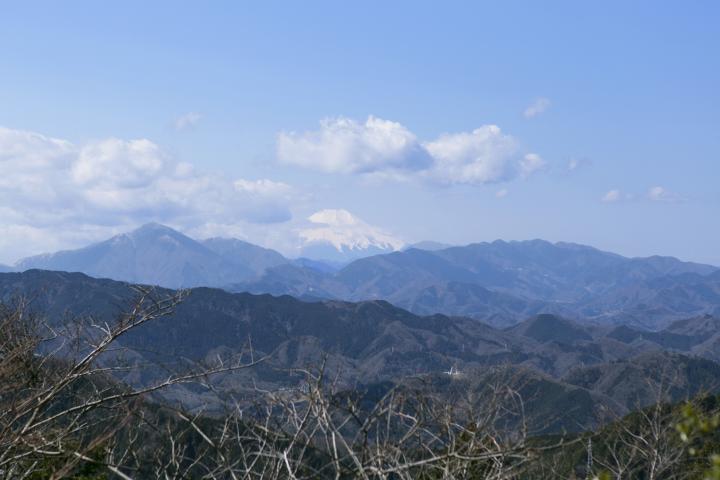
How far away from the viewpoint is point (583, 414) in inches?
6304

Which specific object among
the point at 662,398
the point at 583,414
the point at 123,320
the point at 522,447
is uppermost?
the point at 123,320

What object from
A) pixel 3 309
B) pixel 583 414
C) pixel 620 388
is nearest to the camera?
pixel 3 309

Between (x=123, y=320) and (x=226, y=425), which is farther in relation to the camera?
(x=123, y=320)

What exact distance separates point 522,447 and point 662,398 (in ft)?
35.7

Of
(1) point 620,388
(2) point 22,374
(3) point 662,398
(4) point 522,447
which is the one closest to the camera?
(4) point 522,447

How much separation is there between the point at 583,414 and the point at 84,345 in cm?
15956

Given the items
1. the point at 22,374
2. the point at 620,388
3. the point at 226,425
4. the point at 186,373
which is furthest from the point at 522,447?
A: the point at 620,388

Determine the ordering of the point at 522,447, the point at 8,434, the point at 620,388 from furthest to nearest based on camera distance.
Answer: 1. the point at 620,388
2. the point at 8,434
3. the point at 522,447

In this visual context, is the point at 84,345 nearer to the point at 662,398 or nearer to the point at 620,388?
the point at 662,398

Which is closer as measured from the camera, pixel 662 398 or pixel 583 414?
pixel 662 398

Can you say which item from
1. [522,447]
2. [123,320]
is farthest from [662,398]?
[123,320]

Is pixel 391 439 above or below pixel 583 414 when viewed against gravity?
above

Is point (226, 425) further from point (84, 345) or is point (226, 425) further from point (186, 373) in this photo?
point (84, 345)

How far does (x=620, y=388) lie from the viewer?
627 ft
